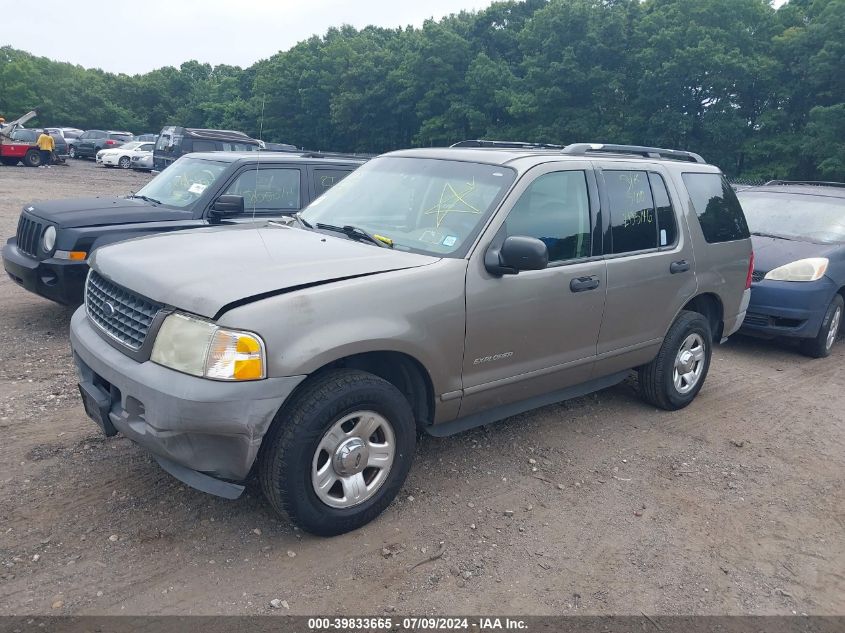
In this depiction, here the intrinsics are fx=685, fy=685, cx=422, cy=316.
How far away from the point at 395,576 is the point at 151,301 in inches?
68.2

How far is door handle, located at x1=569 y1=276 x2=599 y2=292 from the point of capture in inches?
169

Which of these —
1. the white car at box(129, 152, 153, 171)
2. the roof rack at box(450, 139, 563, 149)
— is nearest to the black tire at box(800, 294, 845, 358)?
the roof rack at box(450, 139, 563, 149)

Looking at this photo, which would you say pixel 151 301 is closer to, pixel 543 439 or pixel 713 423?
pixel 543 439

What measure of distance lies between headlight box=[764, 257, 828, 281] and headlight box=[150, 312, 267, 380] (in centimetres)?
623

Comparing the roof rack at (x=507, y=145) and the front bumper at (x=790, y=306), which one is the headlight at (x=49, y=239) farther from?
the front bumper at (x=790, y=306)

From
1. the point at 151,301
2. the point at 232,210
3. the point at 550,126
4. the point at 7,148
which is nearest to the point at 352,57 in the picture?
the point at 550,126

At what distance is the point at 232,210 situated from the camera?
6488 mm

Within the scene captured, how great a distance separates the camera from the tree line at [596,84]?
30.7 meters

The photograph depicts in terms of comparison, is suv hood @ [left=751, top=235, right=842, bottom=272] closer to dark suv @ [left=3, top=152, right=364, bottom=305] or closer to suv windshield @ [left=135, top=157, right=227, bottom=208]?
dark suv @ [left=3, top=152, right=364, bottom=305]

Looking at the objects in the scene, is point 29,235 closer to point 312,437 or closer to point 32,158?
point 312,437

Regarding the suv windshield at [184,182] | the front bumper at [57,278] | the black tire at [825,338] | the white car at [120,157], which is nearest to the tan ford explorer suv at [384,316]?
the front bumper at [57,278]

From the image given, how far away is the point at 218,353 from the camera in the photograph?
2.98 m

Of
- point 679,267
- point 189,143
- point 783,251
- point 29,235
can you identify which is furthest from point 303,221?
A: point 189,143

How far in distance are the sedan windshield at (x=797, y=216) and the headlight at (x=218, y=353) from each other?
7108 mm
